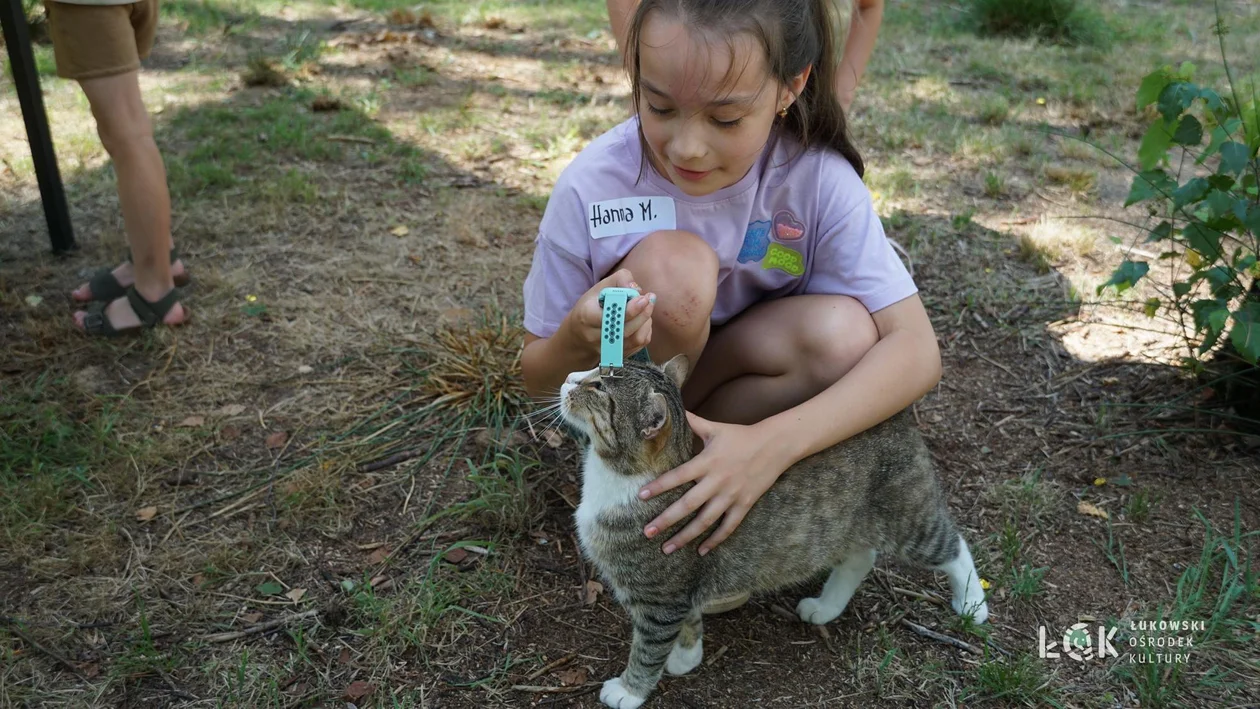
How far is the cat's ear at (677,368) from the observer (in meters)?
2.22

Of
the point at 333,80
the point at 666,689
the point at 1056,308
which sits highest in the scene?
the point at 333,80

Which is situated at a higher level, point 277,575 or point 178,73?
point 178,73

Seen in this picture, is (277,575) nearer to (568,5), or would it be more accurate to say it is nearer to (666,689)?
(666,689)

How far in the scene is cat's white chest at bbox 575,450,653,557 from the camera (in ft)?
7.01

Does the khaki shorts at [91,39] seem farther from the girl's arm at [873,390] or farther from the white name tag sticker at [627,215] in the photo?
the girl's arm at [873,390]

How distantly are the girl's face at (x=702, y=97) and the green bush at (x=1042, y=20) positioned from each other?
5.81 meters

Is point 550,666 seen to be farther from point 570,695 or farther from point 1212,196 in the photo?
point 1212,196

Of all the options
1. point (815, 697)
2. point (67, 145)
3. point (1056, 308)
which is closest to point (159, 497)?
point (815, 697)

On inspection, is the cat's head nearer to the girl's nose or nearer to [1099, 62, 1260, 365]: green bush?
the girl's nose

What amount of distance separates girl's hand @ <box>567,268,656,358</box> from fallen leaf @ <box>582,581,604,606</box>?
30.6 inches

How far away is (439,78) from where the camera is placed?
5914mm

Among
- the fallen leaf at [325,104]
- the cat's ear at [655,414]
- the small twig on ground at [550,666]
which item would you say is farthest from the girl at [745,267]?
the fallen leaf at [325,104]

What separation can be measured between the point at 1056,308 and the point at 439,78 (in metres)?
4.07

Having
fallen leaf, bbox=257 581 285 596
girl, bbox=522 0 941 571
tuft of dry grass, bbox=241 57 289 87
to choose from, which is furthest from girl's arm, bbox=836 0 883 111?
tuft of dry grass, bbox=241 57 289 87
